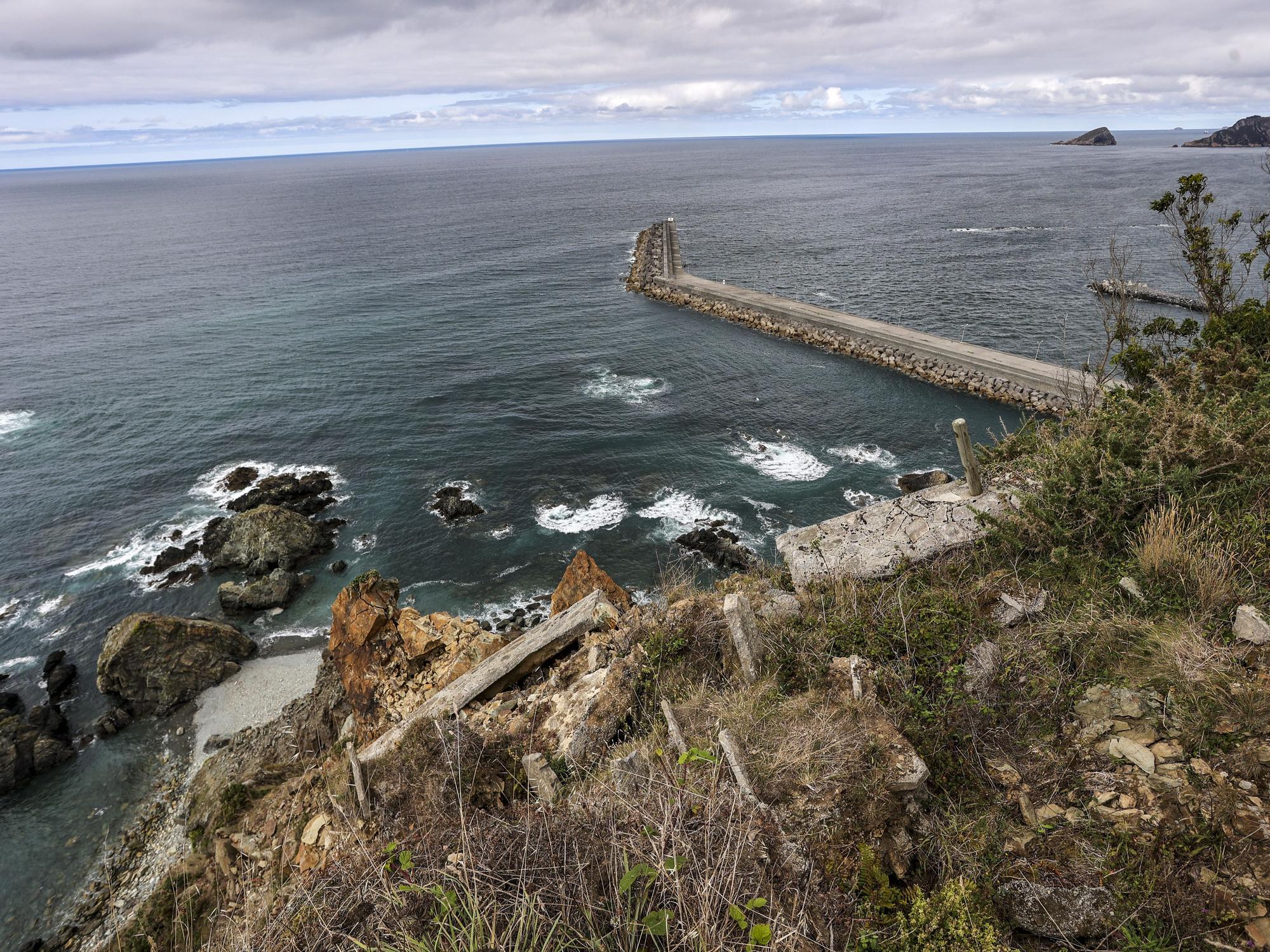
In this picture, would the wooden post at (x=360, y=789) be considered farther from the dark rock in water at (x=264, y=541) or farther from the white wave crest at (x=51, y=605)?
the white wave crest at (x=51, y=605)

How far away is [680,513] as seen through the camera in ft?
86.4

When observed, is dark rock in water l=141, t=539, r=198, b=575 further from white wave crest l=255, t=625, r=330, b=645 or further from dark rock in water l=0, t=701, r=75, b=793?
dark rock in water l=0, t=701, r=75, b=793

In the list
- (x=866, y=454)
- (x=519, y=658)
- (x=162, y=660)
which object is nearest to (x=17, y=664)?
(x=162, y=660)

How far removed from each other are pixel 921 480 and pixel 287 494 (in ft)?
93.5

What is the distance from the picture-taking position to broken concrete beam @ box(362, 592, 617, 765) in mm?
9680

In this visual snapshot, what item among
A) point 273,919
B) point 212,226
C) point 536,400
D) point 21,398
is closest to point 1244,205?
point 536,400

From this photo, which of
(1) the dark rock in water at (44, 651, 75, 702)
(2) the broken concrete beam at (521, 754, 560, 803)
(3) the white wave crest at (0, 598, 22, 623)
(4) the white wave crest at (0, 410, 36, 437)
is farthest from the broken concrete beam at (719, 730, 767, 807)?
(4) the white wave crest at (0, 410, 36, 437)

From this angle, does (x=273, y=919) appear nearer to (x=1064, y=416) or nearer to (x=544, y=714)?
(x=544, y=714)

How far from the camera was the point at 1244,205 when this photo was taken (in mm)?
76375

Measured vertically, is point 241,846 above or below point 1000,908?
below

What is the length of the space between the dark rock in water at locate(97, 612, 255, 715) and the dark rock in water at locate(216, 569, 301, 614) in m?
1.75

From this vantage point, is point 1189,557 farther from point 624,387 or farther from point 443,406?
point 443,406

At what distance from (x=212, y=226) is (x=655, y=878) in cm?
13847

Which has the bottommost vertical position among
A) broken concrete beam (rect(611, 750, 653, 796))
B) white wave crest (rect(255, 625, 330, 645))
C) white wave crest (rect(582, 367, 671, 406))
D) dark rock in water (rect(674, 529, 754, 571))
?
white wave crest (rect(255, 625, 330, 645))
